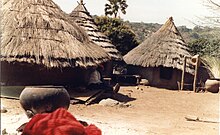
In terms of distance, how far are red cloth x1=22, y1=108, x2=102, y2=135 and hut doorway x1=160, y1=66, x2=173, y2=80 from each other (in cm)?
1477

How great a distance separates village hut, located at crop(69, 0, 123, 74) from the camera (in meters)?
14.2

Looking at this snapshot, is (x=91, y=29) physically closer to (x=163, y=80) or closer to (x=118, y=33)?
(x=163, y=80)

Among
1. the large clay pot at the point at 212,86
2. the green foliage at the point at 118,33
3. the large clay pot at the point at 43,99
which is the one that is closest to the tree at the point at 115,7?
the green foliage at the point at 118,33

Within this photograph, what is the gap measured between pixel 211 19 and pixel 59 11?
4.96 m

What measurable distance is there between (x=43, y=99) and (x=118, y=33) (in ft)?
48.7

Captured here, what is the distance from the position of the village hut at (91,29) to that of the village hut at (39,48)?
3892 millimetres

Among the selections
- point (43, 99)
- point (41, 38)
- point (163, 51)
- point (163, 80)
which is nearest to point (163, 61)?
point (163, 51)

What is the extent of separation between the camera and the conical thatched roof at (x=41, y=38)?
8643 millimetres

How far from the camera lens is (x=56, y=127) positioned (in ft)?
3.04

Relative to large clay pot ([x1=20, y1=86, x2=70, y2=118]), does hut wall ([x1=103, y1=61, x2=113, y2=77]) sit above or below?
above

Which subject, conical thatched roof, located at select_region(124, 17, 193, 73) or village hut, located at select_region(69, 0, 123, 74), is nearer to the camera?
village hut, located at select_region(69, 0, 123, 74)

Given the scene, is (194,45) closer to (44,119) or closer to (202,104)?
(202,104)

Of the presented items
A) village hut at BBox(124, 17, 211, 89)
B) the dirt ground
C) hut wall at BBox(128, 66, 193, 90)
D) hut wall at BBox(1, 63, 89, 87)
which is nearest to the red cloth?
the dirt ground

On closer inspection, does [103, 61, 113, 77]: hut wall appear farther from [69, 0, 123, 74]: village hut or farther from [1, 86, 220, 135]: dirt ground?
[1, 86, 220, 135]: dirt ground
